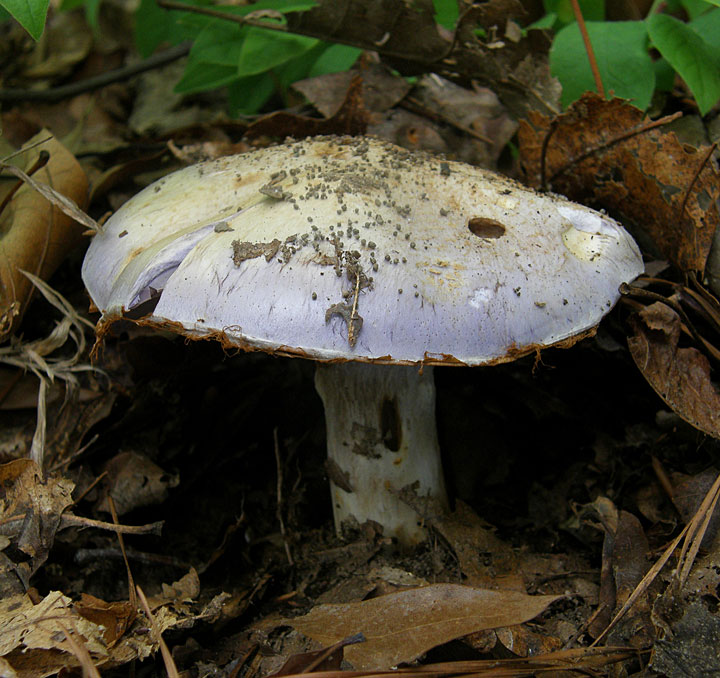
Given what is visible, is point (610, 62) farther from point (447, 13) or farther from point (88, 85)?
point (88, 85)

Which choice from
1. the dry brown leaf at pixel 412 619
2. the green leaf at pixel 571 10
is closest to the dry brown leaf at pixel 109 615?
the dry brown leaf at pixel 412 619

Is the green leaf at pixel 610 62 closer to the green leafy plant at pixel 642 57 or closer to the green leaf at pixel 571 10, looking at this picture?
the green leafy plant at pixel 642 57

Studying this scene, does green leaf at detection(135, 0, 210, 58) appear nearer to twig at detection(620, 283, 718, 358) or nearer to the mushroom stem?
the mushroom stem

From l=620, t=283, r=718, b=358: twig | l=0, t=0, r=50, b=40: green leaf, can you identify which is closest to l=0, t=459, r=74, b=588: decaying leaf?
l=0, t=0, r=50, b=40: green leaf

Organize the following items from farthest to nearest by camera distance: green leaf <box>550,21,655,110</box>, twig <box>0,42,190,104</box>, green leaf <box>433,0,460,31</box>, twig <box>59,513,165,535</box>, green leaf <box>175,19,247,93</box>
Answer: twig <box>0,42,190,104</box>, green leaf <box>175,19,247,93</box>, green leaf <box>433,0,460,31</box>, green leaf <box>550,21,655,110</box>, twig <box>59,513,165,535</box>

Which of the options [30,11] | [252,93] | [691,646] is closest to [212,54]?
[252,93]

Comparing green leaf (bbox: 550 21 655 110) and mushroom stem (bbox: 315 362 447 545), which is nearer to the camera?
mushroom stem (bbox: 315 362 447 545)

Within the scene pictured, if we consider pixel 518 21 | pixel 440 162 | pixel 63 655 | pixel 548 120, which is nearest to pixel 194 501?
pixel 63 655
